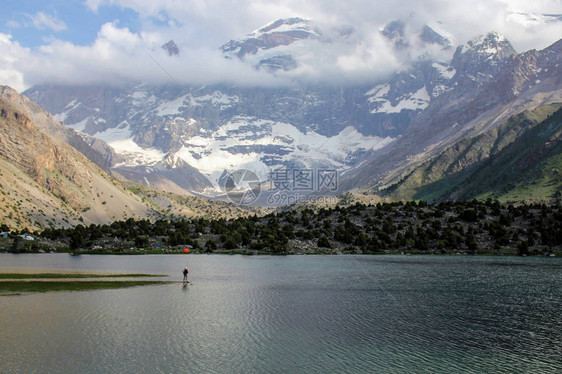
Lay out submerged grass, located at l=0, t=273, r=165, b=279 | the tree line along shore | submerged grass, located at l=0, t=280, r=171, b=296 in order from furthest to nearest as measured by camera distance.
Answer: the tree line along shore, submerged grass, located at l=0, t=273, r=165, b=279, submerged grass, located at l=0, t=280, r=171, b=296

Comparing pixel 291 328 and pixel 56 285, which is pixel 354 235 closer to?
pixel 56 285

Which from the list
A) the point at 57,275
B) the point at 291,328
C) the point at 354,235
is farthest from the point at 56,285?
the point at 354,235

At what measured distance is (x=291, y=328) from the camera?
4516cm

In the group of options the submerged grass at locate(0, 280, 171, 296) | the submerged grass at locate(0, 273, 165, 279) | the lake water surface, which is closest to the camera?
the lake water surface

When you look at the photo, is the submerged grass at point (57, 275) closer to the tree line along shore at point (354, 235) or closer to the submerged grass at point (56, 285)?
the submerged grass at point (56, 285)

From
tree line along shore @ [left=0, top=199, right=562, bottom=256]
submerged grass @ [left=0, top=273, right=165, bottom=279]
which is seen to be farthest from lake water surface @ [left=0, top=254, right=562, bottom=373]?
tree line along shore @ [left=0, top=199, right=562, bottom=256]

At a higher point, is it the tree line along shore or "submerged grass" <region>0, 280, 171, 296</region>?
the tree line along shore

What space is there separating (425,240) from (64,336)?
122042 millimetres

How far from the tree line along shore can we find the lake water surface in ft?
221

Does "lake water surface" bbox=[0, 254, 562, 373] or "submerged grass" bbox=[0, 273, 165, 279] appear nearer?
"lake water surface" bbox=[0, 254, 562, 373]

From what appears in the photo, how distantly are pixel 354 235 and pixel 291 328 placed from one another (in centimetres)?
11236

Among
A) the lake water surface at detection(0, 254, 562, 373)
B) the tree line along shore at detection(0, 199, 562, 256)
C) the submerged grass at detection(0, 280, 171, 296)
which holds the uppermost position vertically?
the tree line along shore at detection(0, 199, 562, 256)

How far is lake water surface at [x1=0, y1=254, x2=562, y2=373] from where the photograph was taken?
3484cm

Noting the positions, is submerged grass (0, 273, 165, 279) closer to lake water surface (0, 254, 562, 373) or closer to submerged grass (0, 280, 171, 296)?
submerged grass (0, 280, 171, 296)
